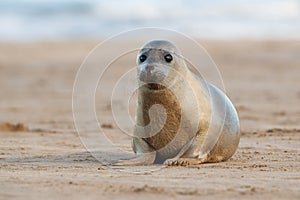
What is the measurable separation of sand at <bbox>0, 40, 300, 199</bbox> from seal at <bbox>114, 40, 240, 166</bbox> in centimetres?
23

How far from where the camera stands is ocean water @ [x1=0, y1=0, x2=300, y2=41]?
114 feet

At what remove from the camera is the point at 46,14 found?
3950 cm

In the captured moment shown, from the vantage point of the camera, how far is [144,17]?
38000 mm

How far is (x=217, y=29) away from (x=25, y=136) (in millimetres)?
26099

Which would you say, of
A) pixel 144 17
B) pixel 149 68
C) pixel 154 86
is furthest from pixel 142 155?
pixel 144 17

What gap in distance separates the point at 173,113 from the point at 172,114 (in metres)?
0.01

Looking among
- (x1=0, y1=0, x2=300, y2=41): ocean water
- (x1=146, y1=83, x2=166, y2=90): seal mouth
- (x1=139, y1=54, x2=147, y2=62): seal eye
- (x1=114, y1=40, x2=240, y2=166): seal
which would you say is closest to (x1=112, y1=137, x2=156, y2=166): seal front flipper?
(x1=114, y1=40, x2=240, y2=166): seal

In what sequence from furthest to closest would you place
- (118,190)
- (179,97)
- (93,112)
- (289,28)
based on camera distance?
(289,28)
(93,112)
(179,97)
(118,190)

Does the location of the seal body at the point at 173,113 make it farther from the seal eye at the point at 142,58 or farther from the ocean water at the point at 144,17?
the ocean water at the point at 144,17

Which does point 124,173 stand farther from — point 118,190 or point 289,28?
point 289,28

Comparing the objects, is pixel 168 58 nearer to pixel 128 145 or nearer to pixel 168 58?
pixel 168 58

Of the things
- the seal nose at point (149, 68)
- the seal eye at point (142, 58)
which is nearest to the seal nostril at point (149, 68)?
the seal nose at point (149, 68)

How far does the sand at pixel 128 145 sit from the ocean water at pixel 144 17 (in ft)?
45.4

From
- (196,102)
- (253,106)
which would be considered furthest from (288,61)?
(196,102)
